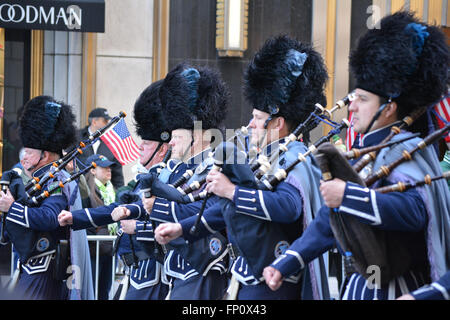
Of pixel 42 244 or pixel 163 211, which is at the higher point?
pixel 163 211

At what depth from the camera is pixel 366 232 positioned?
3357 mm

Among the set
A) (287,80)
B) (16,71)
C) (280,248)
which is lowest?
(280,248)

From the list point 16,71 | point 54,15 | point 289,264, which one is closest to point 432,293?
point 289,264

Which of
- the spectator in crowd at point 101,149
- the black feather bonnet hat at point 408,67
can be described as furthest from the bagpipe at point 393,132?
the spectator in crowd at point 101,149

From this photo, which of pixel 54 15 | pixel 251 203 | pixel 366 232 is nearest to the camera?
pixel 366 232

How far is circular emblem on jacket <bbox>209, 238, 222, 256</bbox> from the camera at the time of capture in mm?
5075

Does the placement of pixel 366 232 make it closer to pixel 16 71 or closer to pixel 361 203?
pixel 361 203

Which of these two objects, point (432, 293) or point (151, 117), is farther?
point (151, 117)

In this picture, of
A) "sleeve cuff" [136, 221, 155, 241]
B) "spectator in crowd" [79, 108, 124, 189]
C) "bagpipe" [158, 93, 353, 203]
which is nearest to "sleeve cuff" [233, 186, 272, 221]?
"bagpipe" [158, 93, 353, 203]

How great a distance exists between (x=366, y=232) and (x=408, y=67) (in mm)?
808

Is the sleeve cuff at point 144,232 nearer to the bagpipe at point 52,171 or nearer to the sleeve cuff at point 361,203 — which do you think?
the bagpipe at point 52,171

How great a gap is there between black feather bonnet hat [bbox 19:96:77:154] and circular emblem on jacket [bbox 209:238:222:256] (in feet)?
6.38

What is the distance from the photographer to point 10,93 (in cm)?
1118
